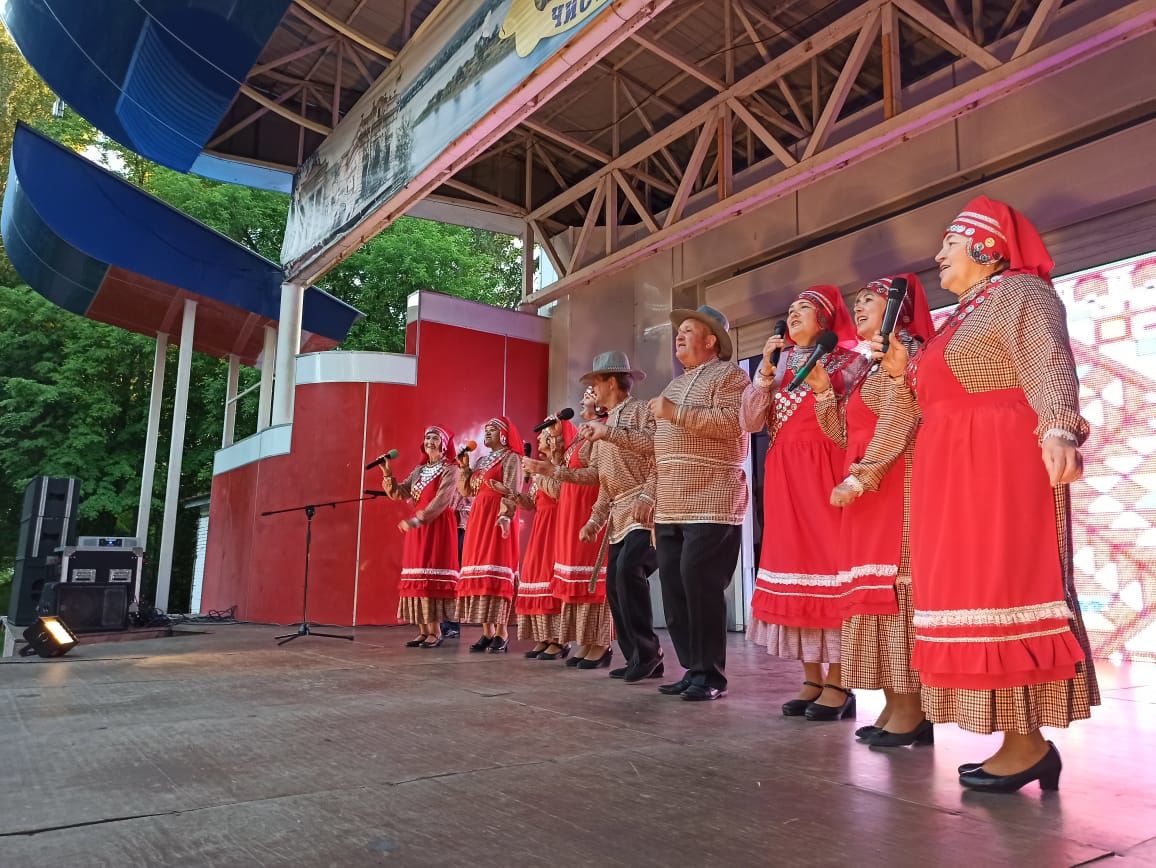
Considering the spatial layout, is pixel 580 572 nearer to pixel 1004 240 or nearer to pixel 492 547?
pixel 492 547

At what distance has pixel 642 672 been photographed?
3.86 m

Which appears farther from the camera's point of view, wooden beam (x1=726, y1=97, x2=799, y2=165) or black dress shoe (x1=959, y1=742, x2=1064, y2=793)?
wooden beam (x1=726, y1=97, x2=799, y2=165)

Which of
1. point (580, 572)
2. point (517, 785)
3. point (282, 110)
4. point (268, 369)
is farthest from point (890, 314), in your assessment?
point (268, 369)

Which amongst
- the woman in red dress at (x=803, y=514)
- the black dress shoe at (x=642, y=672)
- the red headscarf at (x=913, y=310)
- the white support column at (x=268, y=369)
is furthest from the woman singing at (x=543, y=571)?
the white support column at (x=268, y=369)

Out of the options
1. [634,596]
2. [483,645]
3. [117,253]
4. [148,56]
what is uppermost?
[148,56]

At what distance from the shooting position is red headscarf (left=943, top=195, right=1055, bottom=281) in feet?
7.06

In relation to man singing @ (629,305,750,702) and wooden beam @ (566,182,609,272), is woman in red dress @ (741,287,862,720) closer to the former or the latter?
man singing @ (629,305,750,702)

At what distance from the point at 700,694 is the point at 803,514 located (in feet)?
2.74

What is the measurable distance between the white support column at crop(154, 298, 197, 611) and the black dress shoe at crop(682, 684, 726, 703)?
308 inches

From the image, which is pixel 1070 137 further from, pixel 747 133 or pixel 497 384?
pixel 497 384

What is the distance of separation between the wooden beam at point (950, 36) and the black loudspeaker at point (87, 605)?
7641mm

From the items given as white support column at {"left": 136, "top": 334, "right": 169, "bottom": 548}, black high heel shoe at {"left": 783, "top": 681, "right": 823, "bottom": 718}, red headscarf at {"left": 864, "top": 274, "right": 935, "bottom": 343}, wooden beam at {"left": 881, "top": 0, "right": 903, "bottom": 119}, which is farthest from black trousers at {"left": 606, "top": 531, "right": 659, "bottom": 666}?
white support column at {"left": 136, "top": 334, "right": 169, "bottom": 548}

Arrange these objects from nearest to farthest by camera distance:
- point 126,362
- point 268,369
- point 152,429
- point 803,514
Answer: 1. point 803,514
2. point 152,429
3. point 268,369
4. point 126,362

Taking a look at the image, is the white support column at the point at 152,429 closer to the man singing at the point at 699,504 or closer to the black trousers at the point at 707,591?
the man singing at the point at 699,504
